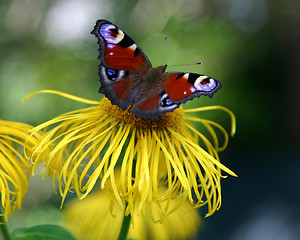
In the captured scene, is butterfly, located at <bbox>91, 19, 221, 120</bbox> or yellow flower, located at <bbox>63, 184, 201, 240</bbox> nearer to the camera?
butterfly, located at <bbox>91, 19, 221, 120</bbox>

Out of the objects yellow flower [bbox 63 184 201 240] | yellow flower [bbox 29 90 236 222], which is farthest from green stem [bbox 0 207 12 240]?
yellow flower [bbox 63 184 201 240]

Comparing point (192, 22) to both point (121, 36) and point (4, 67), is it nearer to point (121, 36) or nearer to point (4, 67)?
point (4, 67)

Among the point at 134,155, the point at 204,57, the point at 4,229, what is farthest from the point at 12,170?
the point at 204,57

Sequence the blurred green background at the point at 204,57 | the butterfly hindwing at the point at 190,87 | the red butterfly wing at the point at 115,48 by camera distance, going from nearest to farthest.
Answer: the butterfly hindwing at the point at 190,87, the red butterfly wing at the point at 115,48, the blurred green background at the point at 204,57

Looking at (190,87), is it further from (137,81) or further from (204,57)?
(204,57)

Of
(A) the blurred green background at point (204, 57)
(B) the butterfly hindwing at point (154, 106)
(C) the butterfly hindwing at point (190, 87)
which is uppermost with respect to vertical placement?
(C) the butterfly hindwing at point (190, 87)

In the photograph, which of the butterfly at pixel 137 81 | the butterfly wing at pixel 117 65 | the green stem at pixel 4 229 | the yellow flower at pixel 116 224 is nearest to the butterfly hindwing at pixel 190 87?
the butterfly at pixel 137 81

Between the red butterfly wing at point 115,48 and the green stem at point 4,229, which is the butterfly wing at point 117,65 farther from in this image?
the green stem at point 4,229

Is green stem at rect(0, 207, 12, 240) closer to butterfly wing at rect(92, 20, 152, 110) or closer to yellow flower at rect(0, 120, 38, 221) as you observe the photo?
yellow flower at rect(0, 120, 38, 221)

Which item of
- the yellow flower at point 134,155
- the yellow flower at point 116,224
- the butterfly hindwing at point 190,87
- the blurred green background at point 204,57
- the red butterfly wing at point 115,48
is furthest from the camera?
the blurred green background at point 204,57
